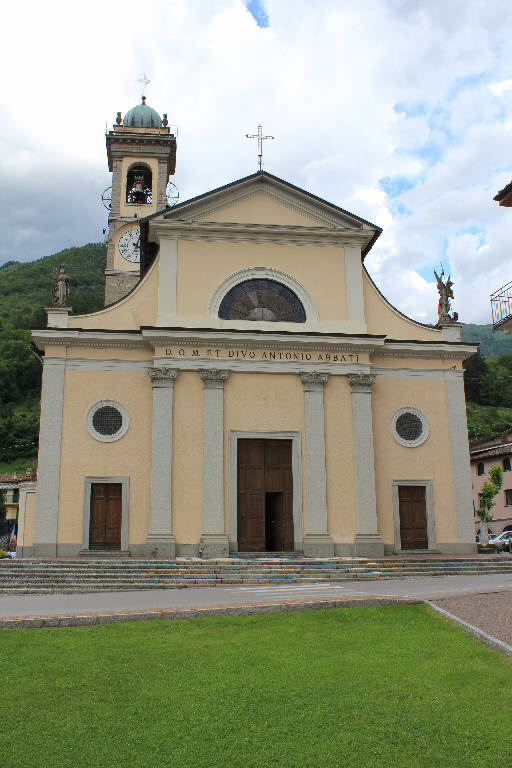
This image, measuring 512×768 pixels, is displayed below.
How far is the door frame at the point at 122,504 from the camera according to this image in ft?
70.7

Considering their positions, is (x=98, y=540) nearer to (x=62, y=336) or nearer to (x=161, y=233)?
(x=62, y=336)

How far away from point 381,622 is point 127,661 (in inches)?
159

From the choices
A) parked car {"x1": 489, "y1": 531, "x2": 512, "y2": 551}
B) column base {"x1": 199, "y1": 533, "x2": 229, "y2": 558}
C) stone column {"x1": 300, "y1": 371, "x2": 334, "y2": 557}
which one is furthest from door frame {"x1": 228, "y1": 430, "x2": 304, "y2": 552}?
parked car {"x1": 489, "y1": 531, "x2": 512, "y2": 551}

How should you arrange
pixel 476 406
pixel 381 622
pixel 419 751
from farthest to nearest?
pixel 476 406, pixel 381 622, pixel 419 751

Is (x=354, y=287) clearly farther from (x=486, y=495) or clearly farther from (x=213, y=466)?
(x=486, y=495)

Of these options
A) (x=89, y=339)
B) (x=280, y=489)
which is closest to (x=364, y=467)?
(x=280, y=489)

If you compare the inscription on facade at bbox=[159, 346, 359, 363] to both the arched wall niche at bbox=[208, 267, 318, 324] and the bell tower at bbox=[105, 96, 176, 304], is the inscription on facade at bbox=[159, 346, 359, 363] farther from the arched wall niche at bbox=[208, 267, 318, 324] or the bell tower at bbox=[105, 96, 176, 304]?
the bell tower at bbox=[105, 96, 176, 304]

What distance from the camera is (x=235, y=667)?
7.65m

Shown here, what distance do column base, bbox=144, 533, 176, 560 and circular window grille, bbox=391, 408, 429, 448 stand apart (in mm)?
8141

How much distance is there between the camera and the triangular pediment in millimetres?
24047

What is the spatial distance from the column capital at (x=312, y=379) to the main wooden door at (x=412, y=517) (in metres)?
4.34

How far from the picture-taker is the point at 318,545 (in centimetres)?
2150

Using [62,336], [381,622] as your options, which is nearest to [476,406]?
[62,336]

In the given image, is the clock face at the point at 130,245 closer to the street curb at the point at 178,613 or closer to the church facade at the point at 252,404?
the church facade at the point at 252,404
